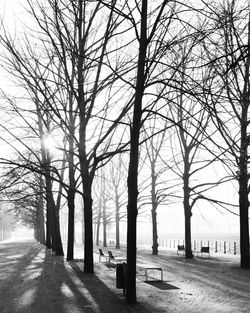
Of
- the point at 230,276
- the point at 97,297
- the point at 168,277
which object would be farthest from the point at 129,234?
the point at 230,276

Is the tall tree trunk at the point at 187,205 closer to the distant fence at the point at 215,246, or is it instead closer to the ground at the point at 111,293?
the distant fence at the point at 215,246

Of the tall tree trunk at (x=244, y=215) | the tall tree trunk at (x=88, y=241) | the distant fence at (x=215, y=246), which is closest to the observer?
the tall tree trunk at (x=88, y=241)

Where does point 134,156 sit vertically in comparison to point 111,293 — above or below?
above

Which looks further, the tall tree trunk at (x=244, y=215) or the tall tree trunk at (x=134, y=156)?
the tall tree trunk at (x=244, y=215)

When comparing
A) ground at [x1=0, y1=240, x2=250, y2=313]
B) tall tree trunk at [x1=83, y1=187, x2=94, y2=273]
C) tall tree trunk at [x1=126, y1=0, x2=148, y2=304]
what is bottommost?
ground at [x1=0, y1=240, x2=250, y2=313]

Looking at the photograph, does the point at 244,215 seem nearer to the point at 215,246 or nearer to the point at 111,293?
the point at 111,293

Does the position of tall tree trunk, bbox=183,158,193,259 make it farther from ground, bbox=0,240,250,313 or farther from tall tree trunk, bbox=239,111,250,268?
ground, bbox=0,240,250,313

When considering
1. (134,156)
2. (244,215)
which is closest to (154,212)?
(244,215)

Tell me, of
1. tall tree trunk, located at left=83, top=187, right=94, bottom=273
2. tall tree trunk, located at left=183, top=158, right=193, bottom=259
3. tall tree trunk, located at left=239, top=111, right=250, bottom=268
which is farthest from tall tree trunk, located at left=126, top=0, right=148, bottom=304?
tall tree trunk, located at left=183, top=158, right=193, bottom=259

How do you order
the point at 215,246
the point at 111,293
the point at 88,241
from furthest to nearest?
the point at 215,246, the point at 88,241, the point at 111,293

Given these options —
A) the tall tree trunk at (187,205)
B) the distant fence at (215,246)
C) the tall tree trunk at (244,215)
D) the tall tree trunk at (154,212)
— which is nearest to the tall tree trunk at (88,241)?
the tall tree trunk at (244,215)

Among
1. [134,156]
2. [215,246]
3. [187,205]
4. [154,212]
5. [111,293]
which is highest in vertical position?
[134,156]

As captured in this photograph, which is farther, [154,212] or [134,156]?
[154,212]

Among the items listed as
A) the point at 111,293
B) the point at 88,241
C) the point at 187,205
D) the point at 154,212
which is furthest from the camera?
the point at 154,212
